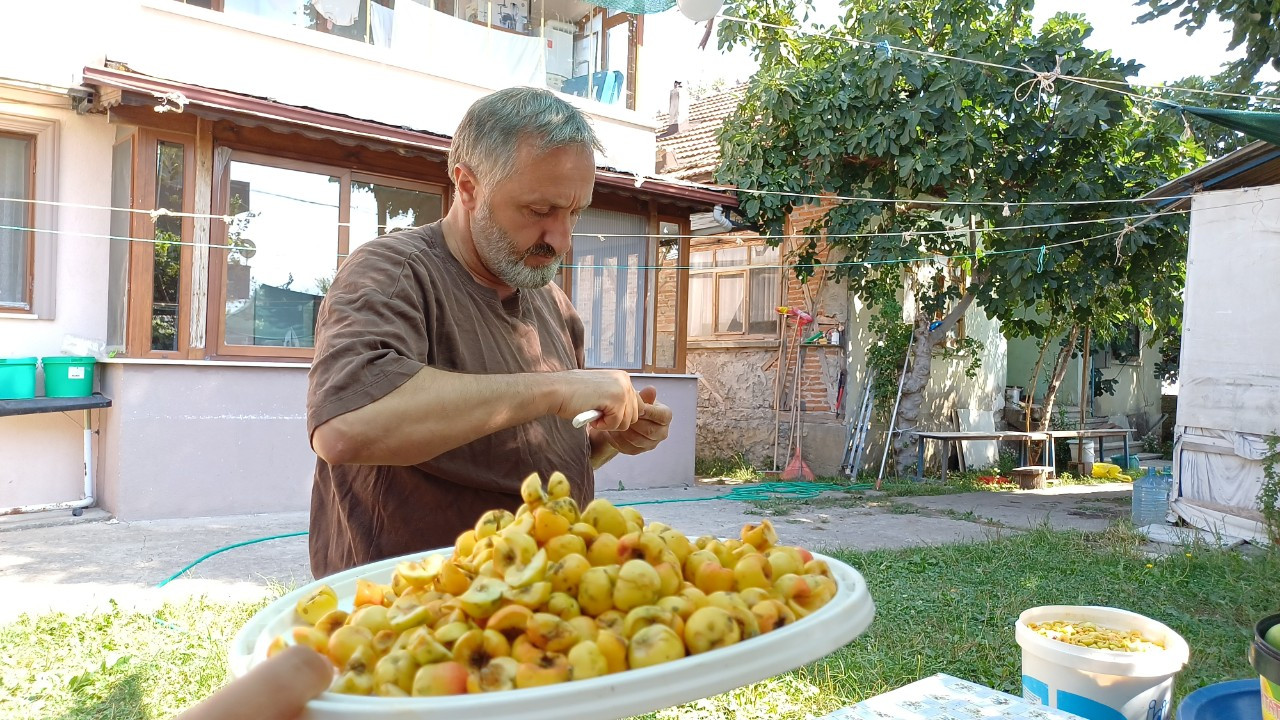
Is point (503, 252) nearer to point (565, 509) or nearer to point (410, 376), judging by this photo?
point (410, 376)

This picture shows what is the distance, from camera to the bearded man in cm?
137

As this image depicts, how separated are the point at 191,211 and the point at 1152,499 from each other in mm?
8885

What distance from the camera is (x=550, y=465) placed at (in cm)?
181

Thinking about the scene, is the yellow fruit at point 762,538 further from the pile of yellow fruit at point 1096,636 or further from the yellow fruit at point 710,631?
the pile of yellow fruit at point 1096,636

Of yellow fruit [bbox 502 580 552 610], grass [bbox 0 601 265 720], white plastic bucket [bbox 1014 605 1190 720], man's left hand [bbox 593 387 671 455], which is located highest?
man's left hand [bbox 593 387 671 455]

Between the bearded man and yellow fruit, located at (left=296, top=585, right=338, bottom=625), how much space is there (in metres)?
0.20

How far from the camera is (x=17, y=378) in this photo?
6527 mm

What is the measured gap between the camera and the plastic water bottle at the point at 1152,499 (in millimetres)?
8133

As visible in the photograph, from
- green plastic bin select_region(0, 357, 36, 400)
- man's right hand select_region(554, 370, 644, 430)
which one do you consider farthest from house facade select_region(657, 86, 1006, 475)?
man's right hand select_region(554, 370, 644, 430)

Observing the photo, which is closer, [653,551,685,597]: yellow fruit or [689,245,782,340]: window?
[653,551,685,597]: yellow fruit

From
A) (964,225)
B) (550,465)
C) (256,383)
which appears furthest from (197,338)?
(964,225)

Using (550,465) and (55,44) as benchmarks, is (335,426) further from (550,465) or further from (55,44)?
(55,44)

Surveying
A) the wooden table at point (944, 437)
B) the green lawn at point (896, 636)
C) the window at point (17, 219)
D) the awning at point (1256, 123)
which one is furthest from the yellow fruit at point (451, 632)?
the wooden table at point (944, 437)

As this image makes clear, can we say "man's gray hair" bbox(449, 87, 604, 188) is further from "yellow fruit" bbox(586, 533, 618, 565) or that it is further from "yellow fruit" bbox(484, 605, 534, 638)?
"yellow fruit" bbox(484, 605, 534, 638)
